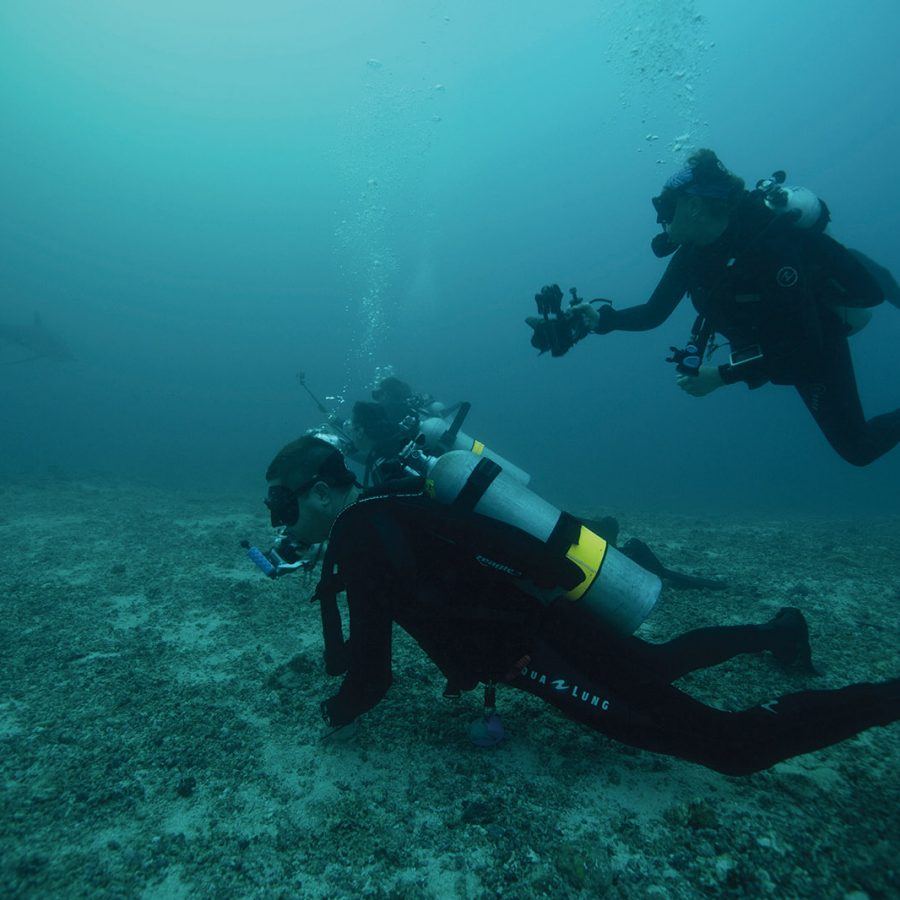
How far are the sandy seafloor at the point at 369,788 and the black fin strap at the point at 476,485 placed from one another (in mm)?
1604

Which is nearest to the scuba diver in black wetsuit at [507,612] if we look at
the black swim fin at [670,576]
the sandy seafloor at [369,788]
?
the sandy seafloor at [369,788]

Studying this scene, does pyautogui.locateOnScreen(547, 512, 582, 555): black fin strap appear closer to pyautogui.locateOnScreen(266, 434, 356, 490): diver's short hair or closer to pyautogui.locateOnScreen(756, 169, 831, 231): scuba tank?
pyautogui.locateOnScreen(266, 434, 356, 490): diver's short hair

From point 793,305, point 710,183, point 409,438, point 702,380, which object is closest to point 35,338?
point 409,438

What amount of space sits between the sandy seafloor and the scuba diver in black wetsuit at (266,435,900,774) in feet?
1.10

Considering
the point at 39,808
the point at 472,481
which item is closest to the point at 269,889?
the point at 39,808

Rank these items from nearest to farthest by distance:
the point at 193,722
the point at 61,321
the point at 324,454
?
Answer: the point at 324,454, the point at 193,722, the point at 61,321

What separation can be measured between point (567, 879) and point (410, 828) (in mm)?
812

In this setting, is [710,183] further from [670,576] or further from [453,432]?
[670,576]

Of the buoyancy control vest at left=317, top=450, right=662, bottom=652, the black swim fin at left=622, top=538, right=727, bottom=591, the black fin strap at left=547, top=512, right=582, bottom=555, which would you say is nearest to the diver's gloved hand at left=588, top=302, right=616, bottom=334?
the buoyancy control vest at left=317, top=450, right=662, bottom=652

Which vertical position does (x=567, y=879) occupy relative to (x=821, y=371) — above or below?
below

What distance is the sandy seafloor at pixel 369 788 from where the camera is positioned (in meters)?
2.22

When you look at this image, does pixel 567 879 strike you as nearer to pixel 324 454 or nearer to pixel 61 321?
pixel 324 454

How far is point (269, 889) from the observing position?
220 centimetres

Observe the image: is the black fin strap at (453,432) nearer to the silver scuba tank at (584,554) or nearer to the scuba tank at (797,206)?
the silver scuba tank at (584,554)
